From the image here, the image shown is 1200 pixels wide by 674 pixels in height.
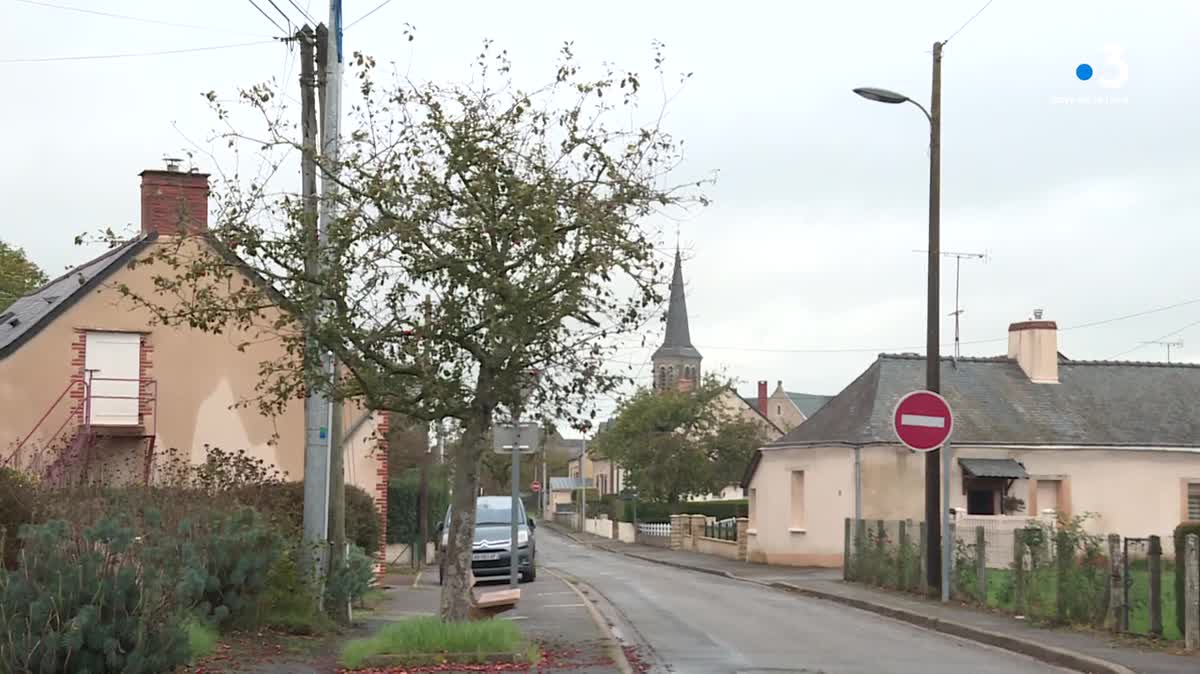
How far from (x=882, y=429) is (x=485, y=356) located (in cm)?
2310

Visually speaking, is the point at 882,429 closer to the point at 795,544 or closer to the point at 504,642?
the point at 795,544

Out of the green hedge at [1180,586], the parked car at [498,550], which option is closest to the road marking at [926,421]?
the green hedge at [1180,586]

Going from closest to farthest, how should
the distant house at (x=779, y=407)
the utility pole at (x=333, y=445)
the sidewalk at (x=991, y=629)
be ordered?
1. the sidewalk at (x=991, y=629)
2. the utility pole at (x=333, y=445)
3. the distant house at (x=779, y=407)

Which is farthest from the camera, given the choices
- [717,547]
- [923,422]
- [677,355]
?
[677,355]

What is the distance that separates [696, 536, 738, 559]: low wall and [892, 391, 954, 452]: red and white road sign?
2150 centimetres

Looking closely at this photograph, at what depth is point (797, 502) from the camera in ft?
121

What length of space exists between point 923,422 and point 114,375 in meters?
15.7

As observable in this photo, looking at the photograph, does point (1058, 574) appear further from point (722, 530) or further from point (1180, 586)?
point (722, 530)

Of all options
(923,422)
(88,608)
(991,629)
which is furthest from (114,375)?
(88,608)

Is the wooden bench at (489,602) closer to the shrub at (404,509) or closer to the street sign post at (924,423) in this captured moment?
the street sign post at (924,423)

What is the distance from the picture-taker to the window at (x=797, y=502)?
Result: 3666cm

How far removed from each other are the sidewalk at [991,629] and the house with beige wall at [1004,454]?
2.56 metres

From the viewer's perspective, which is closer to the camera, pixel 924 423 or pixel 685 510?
pixel 924 423

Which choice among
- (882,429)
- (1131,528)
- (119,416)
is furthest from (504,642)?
(1131,528)
